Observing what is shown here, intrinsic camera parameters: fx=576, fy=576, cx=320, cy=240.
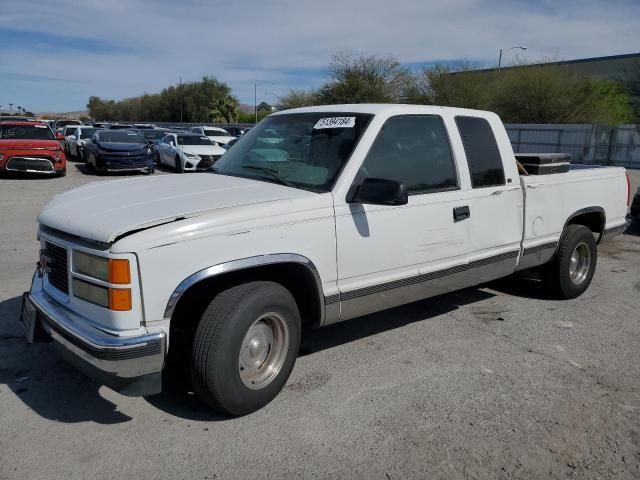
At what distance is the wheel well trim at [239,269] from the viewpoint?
3.09 metres

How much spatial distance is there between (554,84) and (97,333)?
122ft

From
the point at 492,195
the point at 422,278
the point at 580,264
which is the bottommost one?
the point at 580,264

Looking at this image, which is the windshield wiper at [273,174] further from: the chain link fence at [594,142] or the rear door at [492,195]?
the chain link fence at [594,142]

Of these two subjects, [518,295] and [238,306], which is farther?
[518,295]

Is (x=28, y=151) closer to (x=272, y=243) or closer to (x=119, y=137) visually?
(x=119, y=137)

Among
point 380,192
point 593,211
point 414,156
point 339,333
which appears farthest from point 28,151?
point 380,192

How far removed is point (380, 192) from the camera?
3.66 meters

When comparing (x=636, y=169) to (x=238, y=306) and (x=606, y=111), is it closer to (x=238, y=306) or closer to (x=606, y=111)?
(x=606, y=111)

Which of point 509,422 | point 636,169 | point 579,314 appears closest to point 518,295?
point 579,314

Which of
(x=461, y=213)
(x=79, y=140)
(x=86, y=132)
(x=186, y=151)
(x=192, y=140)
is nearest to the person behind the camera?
(x=461, y=213)

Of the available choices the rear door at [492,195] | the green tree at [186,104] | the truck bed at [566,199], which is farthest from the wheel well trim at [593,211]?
the green tree at [186,104]

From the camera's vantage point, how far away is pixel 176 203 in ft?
11.2

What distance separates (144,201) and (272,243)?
0.83 metres

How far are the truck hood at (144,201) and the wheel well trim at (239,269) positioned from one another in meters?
0.33
